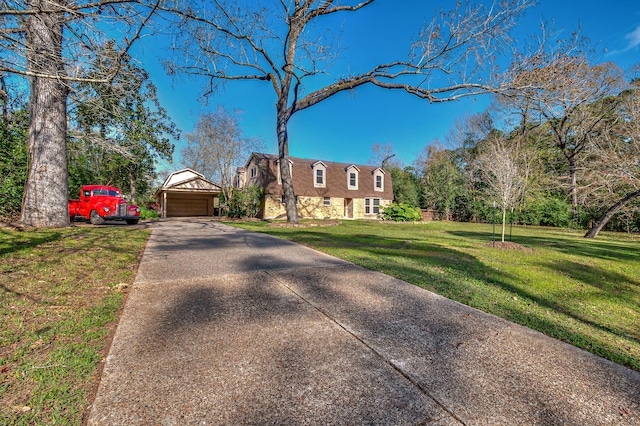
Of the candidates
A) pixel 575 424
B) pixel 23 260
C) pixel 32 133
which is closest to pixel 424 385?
pixel 575 424

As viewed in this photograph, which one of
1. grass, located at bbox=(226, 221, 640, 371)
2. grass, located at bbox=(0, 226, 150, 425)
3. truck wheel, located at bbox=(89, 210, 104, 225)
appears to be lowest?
grass, located at bbox=(226, 221, 640, 371)

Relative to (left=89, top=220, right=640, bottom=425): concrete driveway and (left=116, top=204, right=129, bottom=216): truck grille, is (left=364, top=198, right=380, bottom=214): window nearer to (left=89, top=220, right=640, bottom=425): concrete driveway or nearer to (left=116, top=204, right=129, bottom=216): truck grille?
(left=116, top=204, right=129, bottom=216): truck grille

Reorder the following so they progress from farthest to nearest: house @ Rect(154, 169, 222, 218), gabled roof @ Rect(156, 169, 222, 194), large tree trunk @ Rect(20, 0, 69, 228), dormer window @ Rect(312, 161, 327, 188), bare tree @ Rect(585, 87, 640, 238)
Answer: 1. house @ Rect(154, 169, 222, 218)
2. dormer window @ Rect(312, 161, 327, 188)
3. gabled roof @ Rect(156, 169, 222, 194)
4. bare tree @ Rect(585, 87, 640, 238)
5. large tree trunk @ Rect(20, 0, 69, 228)

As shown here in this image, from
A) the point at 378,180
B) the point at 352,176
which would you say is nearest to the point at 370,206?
the point at 378,180

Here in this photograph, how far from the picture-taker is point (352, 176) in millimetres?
26922

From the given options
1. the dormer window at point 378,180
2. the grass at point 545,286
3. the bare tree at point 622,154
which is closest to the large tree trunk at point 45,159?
the grass at point 545,286

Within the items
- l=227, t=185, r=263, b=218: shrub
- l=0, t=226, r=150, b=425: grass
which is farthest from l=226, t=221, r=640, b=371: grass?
l=227, t=185, r=263, b=218: shrub

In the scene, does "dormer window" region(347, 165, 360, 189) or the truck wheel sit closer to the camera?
the truck wheel

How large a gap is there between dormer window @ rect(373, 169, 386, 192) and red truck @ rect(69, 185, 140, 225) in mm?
21539

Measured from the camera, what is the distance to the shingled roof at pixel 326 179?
22828mm

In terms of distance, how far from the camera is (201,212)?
99.3ft

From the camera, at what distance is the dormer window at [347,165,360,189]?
26.6 m

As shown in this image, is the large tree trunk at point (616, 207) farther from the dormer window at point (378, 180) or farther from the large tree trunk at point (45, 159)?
the large tree trunk at point (45, 159)

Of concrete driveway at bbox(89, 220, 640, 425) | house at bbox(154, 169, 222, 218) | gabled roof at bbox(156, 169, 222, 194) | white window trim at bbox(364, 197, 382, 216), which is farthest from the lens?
white window trim at bbox(364, 197, 382, 216)
